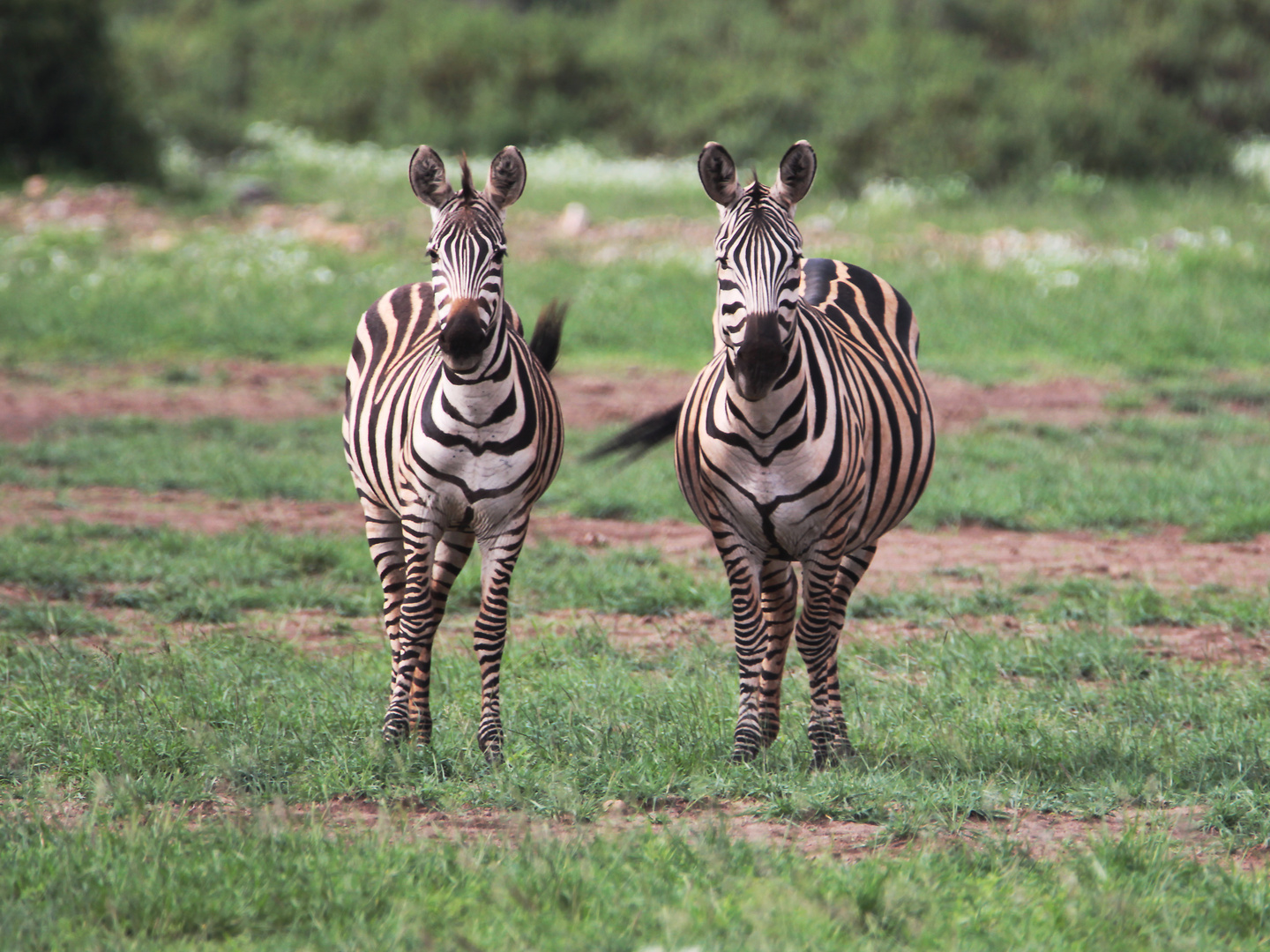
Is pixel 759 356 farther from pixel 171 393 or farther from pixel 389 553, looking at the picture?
pixel 171 393

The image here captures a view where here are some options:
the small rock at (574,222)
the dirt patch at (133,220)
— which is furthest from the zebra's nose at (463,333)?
the small rock at (574,222)

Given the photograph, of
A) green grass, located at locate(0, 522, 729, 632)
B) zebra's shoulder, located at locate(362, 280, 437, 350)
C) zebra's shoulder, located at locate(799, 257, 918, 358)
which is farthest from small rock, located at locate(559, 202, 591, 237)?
zebra's shoulder, located at locate(362, 280, 437, 350)

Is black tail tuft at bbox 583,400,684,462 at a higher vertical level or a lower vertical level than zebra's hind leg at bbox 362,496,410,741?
higher

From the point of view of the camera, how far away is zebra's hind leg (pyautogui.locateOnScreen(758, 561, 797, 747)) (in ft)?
14.3

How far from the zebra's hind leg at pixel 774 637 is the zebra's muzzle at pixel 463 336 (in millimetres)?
1183

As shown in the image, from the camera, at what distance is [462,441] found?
13.8 feet

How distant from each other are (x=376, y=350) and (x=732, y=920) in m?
2.75

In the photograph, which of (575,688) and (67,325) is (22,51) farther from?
(575,688)

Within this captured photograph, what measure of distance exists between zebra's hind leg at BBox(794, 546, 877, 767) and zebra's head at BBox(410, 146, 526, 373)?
1249mm

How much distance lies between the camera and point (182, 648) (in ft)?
17.8

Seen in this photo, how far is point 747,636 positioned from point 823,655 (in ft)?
0.97

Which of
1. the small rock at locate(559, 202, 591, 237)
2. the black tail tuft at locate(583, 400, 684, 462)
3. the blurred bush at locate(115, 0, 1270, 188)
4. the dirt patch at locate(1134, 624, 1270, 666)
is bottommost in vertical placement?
the dirt patch at locate(1134, 624, 1270, 666)

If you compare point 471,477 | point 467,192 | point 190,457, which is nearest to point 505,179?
point 467,192

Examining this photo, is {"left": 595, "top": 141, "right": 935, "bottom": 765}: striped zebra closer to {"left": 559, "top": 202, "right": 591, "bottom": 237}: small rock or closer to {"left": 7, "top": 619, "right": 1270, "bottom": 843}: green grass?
{"left": 7, "top": 619, "right": 1270, "bottom": 843}: green grass
